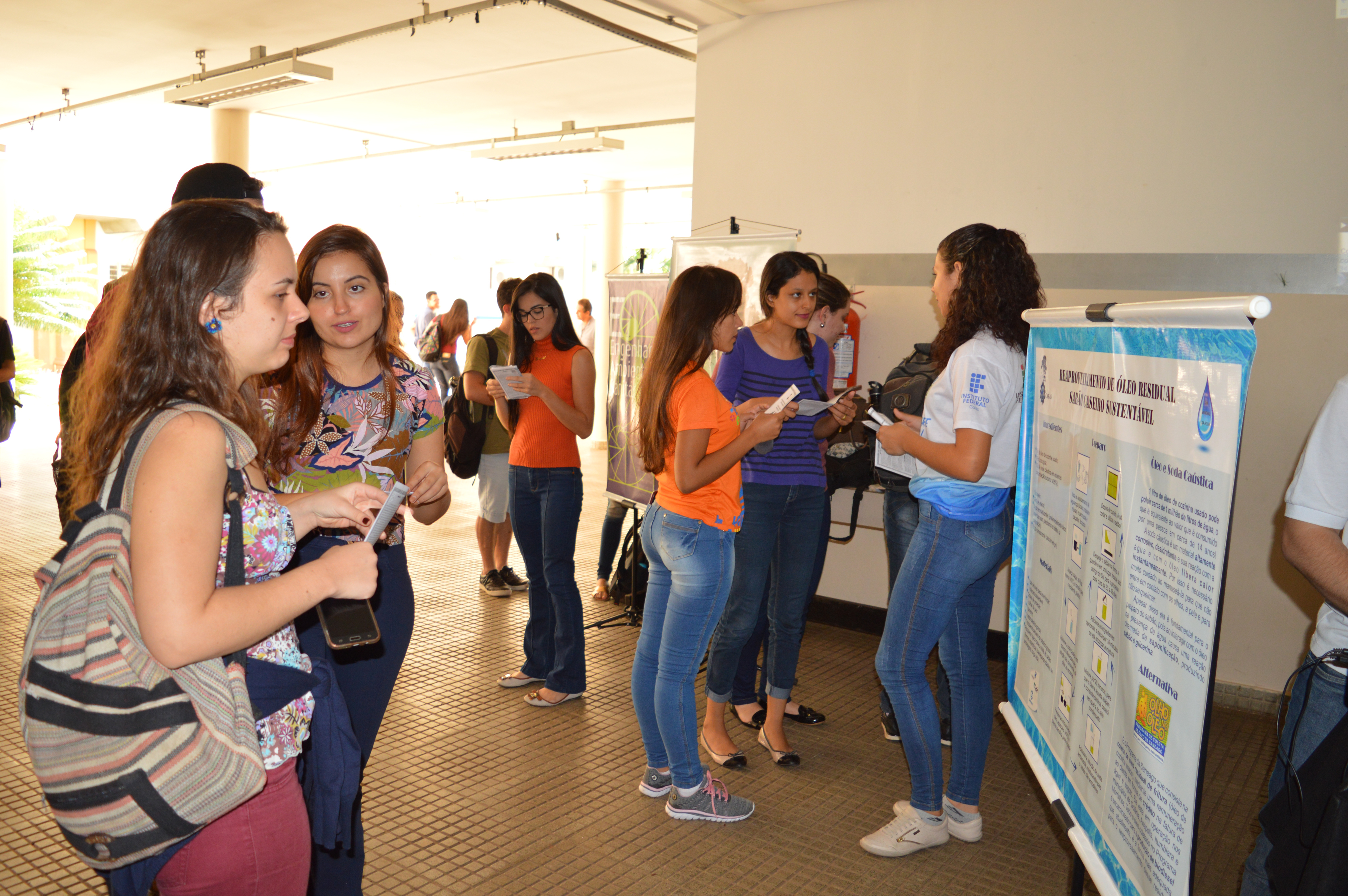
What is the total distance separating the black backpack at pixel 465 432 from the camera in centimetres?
458

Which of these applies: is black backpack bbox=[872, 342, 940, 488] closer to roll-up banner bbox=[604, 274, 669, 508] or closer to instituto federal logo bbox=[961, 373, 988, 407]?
instituto federal logo bbox=[961, 373, 988, 407]

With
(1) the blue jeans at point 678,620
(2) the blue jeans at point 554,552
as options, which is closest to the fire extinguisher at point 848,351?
(2) the blue jeans at point 554,552

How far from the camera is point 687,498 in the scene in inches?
105

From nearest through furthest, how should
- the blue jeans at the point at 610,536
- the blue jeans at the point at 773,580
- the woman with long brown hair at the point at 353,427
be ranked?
the woman with long brown hair at the point at 353,427
the blue jeans at the point at 773,580
the blue jeans at the point at 610,536

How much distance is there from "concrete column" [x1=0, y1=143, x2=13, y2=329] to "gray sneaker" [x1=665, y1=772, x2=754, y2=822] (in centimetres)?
1225

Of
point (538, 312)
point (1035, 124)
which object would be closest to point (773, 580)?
point (538, 312)

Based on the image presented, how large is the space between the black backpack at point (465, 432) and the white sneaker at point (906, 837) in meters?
2.71

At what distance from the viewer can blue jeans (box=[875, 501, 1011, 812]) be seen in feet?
8.19


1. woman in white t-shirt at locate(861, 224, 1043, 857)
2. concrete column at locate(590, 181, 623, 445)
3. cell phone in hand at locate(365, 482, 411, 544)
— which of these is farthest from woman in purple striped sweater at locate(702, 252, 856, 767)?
concrete column at locate(590, 181, 623, 445)

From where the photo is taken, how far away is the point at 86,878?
8.00 ft

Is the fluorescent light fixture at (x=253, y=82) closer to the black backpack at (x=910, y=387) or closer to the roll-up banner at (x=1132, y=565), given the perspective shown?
the black backpack at (x=910, y=387)

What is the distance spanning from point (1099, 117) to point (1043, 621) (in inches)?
119

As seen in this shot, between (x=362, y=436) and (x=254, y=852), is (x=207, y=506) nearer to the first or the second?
(x=254, y=852)

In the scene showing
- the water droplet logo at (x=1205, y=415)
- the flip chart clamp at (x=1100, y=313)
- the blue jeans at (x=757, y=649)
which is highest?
the flip chart clamp at (x=1100, y=313)
